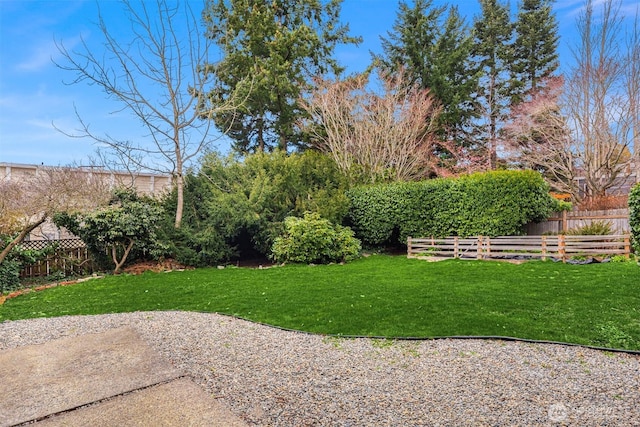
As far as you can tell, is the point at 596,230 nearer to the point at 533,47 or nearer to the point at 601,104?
the point at 601,104

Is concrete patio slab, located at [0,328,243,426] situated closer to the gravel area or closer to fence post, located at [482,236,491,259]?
the gravel area

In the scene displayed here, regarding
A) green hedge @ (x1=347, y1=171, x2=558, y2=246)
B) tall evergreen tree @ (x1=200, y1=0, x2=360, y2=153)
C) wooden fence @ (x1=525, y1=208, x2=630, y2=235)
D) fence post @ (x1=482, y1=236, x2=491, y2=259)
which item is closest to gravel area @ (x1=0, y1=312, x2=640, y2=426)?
fence post @ (x1=482, y1=236, x2=491, y2=259)

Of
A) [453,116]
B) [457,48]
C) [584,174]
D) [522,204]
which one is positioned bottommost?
[522,204]

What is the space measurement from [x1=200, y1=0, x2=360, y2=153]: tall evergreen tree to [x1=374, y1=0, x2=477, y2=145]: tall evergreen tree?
2763mm

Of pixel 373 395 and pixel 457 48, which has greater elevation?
pixel 457 48

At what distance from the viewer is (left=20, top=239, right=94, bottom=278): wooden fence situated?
8961 millimetres

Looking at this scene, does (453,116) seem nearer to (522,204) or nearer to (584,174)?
(584,174)

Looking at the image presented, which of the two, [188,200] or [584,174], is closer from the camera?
[188,200]

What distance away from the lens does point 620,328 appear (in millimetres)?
4066

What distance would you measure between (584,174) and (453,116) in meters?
7.26

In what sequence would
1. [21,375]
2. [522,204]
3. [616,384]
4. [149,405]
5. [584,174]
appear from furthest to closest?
[584,174]
[522,204]
[21,375]
[616,384]
[149,405]

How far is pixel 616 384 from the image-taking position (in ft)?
9.40

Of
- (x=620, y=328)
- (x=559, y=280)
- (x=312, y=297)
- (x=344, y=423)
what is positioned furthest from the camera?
(x=559, y=280)

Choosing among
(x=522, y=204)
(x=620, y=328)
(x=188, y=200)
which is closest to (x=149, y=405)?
(x=620, y=328)
